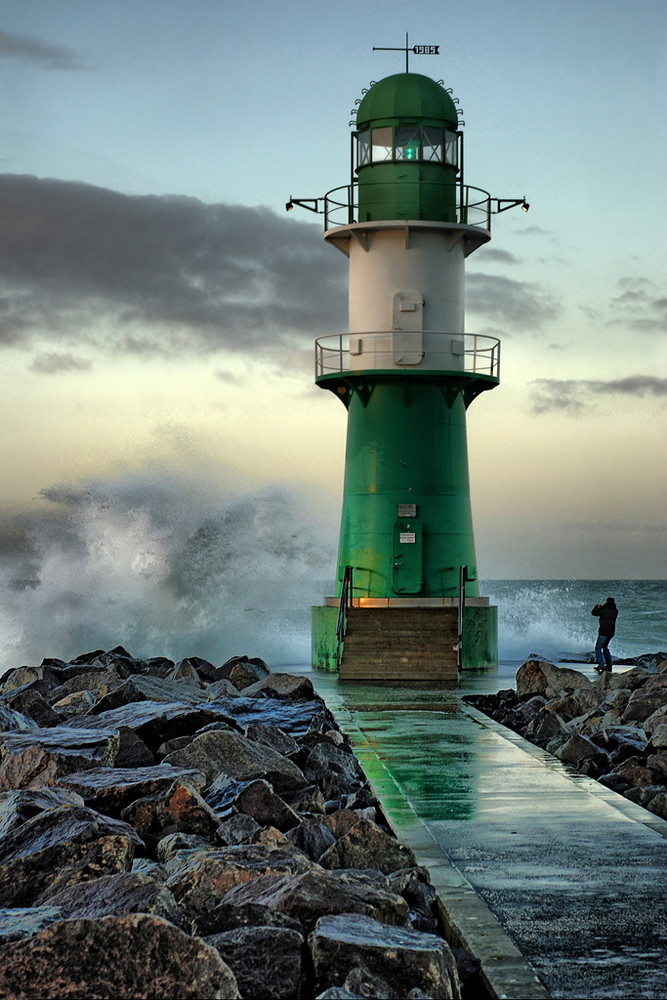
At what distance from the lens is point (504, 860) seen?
5781mm

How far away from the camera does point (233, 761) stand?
7754 mm

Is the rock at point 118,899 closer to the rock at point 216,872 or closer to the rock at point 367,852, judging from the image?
the rock at point 216,872

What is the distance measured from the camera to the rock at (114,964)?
11.2ft

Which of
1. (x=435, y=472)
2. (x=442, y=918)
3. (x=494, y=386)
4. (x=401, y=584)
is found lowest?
(x=442, y=918)

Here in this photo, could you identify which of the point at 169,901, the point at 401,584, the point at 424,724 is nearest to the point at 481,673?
the point at 401,584

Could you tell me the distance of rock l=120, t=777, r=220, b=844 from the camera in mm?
6031

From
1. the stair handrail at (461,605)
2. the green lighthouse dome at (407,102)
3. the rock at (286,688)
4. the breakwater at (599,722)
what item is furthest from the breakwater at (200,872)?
the green lighthouse dome at (407,102)

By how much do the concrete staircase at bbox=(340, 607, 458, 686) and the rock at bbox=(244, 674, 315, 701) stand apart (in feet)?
9.32

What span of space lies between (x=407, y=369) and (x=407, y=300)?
1.12 meters

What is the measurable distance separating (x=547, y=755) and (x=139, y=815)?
4147 millimetres

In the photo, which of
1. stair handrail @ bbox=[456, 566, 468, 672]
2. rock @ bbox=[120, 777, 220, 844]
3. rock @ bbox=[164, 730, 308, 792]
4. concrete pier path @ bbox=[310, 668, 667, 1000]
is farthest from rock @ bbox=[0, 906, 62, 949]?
stair handrail @ bbox=[456, 566, 468, 672]

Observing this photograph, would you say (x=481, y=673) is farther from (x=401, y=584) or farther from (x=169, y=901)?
(x=169, y=901)

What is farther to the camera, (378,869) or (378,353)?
(378,353)

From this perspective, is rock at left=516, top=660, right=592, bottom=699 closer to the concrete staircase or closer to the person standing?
the concrete staircase
